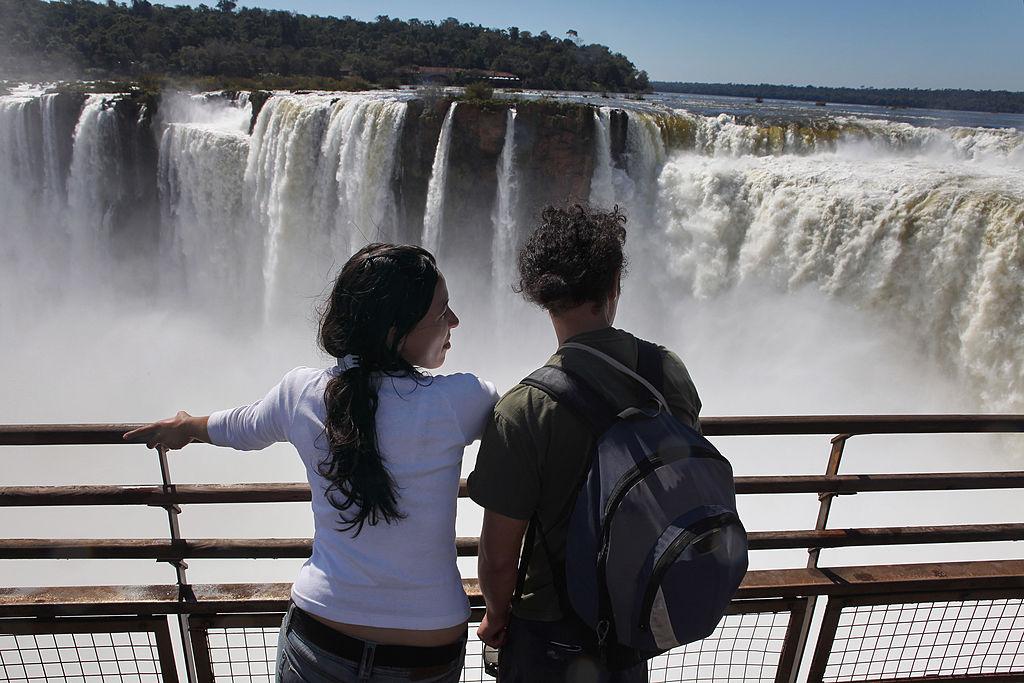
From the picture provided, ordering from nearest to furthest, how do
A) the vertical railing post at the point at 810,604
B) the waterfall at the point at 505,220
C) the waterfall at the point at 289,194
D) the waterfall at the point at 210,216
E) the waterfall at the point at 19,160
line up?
the vertical railing post at the point at 810,604 < the waterfall at the point at 505,220 < the waterfall at the point at 289,194 < the waterfall at the point at 210,216 < the waterfall at the point at 19,160

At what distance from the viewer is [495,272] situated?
14977mm

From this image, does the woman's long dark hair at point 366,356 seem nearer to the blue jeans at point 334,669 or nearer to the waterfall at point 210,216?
the blue jeans at point 334,669

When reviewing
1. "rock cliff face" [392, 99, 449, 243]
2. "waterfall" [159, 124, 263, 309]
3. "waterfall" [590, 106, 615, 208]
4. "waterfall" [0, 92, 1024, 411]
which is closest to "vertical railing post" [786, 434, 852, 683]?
"waterfall" [0, 92, 1024, 411]

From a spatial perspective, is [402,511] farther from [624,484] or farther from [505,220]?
[505,220]

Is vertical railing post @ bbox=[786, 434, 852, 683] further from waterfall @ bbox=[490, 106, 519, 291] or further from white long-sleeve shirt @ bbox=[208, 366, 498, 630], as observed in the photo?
waterfall @ bbox=[490, 106, 519, 291]

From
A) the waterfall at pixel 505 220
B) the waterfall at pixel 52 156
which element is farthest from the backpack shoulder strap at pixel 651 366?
the waterfall at pixel 52 156

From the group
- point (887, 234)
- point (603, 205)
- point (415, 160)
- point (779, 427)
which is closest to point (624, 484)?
point (779, 427)

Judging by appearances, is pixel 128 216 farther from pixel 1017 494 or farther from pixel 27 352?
pixel 1017 494

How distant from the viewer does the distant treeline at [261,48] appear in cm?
3516

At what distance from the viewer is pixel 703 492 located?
123 centimetres

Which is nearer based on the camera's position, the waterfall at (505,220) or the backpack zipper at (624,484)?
the backpack zipper at (624,484)

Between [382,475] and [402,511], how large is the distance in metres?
0.09

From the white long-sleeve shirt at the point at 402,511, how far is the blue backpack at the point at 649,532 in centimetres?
22

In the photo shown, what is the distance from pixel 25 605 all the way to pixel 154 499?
0.46 meters
